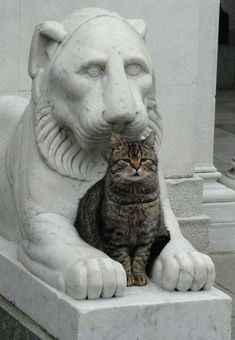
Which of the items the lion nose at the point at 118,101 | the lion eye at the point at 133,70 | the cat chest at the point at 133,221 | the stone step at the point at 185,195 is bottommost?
the stone step at the point at 185,195

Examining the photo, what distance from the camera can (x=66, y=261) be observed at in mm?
6988

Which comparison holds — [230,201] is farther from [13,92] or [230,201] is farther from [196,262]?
[196,262]

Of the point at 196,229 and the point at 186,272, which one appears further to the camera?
the point at 196,229

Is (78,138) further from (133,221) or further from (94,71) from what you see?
(133,221)

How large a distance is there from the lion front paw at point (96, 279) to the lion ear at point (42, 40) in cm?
110

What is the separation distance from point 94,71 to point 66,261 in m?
0.94

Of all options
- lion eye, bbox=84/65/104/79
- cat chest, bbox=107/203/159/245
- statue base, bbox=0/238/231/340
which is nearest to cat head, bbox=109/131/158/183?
cat chest, bbox=107/203/159/245

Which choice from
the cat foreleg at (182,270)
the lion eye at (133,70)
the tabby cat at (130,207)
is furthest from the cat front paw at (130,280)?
the lion eye at (133,70)

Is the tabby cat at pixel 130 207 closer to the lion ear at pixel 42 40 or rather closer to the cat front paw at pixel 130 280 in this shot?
the cat front paw at pixel 130 280

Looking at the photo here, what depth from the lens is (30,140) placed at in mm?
7426

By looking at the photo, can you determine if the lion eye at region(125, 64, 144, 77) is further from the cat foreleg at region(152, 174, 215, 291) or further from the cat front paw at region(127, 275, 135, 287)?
the cat front paw at region(127, 275, 135, 287)

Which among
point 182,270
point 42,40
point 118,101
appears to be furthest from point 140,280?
point 42,40

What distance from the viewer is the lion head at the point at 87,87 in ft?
23.0

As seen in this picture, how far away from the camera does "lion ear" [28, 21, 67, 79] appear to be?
7.20 meters
